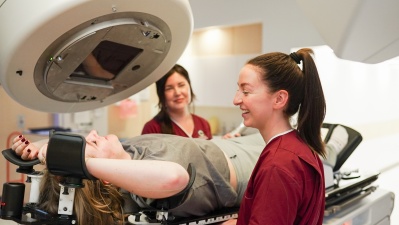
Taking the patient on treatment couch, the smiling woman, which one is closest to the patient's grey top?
the patient on treatment couch

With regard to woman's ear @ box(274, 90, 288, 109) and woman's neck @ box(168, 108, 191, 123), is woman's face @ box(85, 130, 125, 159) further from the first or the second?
woman's neck @ box(168, 108, 191, 123)

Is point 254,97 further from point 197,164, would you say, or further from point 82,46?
point 82,46

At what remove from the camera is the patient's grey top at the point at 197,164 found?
141 cm

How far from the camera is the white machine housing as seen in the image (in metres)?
1.03

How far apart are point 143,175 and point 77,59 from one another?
0.42 metres

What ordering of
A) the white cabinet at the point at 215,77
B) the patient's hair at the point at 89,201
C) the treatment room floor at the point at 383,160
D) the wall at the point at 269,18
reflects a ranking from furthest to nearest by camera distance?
1. the white cabinet at the point at 215,77
2. the wall at the point at 269,18
3. the treatment room floor at the point at 383,160
4. the patient's hair at the point at 89,201

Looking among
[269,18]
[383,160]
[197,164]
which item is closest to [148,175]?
[197,164]

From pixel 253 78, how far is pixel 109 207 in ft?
2.08

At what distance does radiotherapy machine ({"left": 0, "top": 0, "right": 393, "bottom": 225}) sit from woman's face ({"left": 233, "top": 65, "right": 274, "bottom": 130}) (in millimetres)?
278

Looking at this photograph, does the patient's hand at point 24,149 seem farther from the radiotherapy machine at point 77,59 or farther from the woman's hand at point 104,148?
the woman's hand at point 104,148

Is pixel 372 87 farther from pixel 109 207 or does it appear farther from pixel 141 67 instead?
pixel 109 207

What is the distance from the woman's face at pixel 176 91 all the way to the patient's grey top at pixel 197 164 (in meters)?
0.56

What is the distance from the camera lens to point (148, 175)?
46.4 inches

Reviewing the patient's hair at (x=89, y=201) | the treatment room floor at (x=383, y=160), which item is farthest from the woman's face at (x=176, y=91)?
the treatment room floor at (x=383, y=160)
